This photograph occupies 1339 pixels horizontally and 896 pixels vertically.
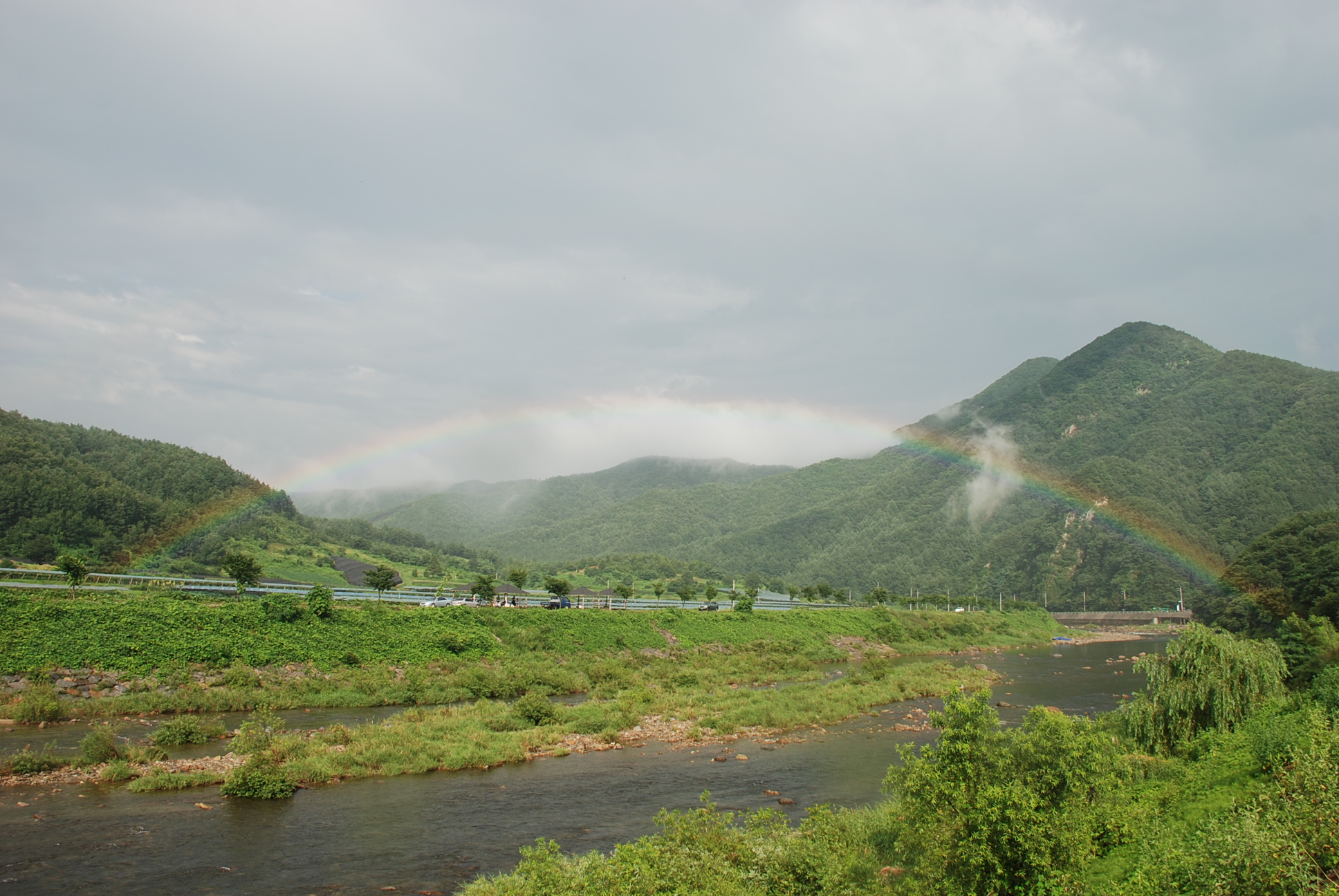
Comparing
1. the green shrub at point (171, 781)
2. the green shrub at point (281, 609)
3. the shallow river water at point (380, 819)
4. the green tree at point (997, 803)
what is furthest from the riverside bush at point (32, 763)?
the green tree at point (997, 803)

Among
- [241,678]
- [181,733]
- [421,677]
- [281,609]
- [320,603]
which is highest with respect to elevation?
[320,603]

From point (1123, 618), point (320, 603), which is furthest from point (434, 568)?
point (1123, 618)

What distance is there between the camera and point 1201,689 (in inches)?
902

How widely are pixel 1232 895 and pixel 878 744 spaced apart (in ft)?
76.6

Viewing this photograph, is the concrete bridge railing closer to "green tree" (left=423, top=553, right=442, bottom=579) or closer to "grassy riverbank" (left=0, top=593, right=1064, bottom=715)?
"grassy riverbank" (left=0, top=593, right=1064, bottom=715)

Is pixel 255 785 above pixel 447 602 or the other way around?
the other way around

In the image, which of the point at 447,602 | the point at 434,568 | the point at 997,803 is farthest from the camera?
the point at 434,568

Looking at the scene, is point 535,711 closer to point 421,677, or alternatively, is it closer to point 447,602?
point 421,677

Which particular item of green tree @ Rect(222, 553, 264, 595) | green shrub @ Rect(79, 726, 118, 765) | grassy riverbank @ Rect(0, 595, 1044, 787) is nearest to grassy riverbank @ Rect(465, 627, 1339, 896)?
grassy riverbank @ Rect(0, 595, 1044, 787)

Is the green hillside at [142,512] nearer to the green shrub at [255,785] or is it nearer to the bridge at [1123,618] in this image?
the green shrub at [255,785]

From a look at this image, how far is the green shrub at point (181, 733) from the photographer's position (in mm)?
26953

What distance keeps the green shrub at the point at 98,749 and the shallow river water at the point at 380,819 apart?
1.62m

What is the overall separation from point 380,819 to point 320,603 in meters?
28.4

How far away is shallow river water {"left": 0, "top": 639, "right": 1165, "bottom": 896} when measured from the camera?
640 inches
